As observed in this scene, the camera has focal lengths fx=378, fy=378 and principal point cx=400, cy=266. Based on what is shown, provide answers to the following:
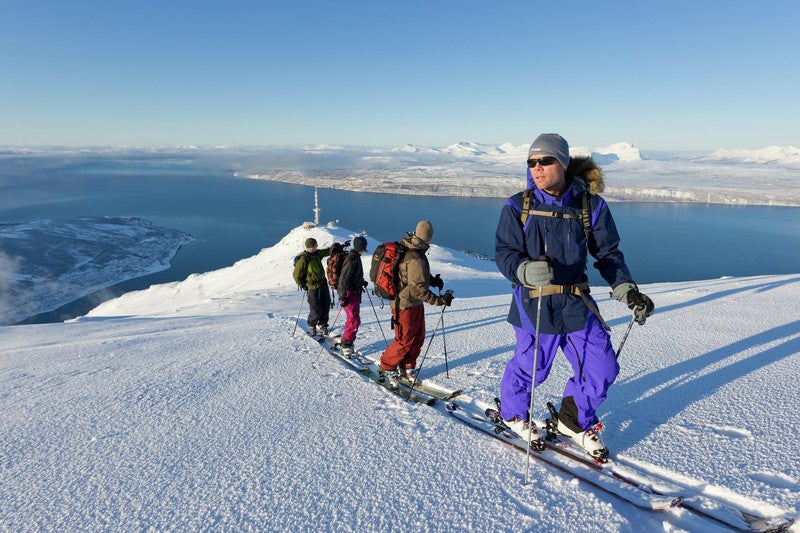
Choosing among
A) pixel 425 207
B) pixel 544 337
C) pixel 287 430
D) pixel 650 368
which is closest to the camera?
pixel 544 337

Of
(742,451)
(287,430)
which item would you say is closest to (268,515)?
(287,430)

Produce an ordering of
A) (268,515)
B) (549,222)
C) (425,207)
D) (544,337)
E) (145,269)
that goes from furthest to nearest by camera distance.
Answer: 1. (425,207)
2. (145,269)
3. (544,337)
4. (549,222)
5. (268,515)

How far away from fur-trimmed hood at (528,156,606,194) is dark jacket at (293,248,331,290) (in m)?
4.60

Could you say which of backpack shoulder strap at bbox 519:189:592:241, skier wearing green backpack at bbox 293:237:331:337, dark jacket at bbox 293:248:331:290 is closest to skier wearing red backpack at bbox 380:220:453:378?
backpack shoulder strap at bbox 519:189:592:241

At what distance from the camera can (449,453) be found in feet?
9.55

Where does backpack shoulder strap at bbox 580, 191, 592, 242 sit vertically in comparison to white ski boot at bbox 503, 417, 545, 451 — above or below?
above

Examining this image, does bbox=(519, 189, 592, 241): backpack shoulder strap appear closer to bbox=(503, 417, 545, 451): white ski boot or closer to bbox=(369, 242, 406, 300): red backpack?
bbox=(503, 417, 545, 451): white ski boot

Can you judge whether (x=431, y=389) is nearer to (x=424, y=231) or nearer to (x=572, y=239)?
(x=424, y=231)

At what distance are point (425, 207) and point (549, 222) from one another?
126m

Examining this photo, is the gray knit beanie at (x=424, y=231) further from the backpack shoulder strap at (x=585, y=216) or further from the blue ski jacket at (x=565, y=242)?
the backpack shoulder strap at (x=585, y=216)

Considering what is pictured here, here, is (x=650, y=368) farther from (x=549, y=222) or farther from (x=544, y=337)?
(x=549, y=222)

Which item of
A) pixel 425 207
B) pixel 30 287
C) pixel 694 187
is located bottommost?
pixel 30 287

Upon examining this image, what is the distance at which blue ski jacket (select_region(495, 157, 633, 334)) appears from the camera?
8.67 ft

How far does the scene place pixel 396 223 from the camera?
323 ft
